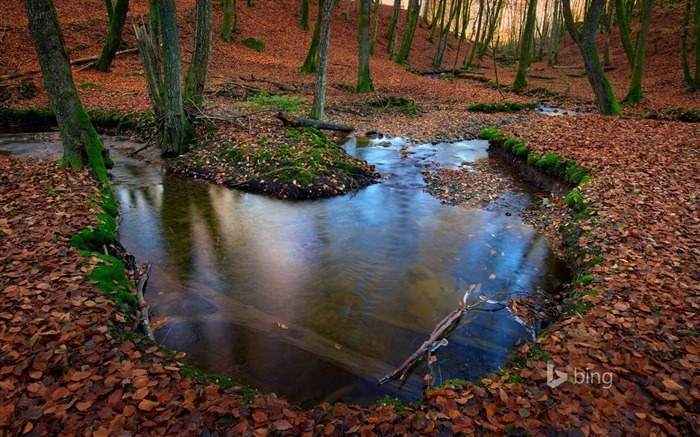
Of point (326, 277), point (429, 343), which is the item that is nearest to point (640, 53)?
point (326, 277)

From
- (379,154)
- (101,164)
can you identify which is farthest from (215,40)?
(101,164)

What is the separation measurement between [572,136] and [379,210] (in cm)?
770

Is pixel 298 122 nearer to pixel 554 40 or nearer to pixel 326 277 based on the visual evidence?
pixel 326 277

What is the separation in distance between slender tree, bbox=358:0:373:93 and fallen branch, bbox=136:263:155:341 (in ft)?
54.5

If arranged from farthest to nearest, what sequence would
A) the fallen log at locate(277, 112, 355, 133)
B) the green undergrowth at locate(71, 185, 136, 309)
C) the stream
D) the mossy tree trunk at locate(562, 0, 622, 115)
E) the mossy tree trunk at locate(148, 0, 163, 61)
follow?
the mossy tree trunk at locate(562, 0, 622, 115) → the fallen log at locate(277, 112, 355, 133) → the mossy tree trunk at locate(148, 0, 163, 61) → the green undergrowth at locate(71, 185, 136, 309) → the stream

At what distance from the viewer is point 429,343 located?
15.5 feet

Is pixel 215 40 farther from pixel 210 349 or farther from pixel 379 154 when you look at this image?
pixel 210 349

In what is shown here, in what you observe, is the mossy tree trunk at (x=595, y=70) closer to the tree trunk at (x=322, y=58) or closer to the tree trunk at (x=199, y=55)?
the tree trunk at (x=322, y=58)

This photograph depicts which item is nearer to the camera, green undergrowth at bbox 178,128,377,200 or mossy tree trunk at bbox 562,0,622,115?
green undergrowth at bbox 178,128,377,200

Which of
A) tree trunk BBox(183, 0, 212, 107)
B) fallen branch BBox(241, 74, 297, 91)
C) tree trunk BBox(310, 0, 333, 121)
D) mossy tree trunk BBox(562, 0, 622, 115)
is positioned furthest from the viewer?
fallen branch BBox(241, 74, 297, 91)

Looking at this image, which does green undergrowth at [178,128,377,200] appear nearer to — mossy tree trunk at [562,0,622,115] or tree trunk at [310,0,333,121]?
tree trunk at [310,0,333,121]

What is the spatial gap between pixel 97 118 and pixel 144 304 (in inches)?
499

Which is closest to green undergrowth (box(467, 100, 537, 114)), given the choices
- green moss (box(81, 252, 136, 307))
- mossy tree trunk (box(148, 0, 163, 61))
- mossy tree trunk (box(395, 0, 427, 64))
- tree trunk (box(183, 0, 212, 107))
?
mossy tree trunk (box(395, 0, 427, 64))

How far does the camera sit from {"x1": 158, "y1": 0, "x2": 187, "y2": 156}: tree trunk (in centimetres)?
986
